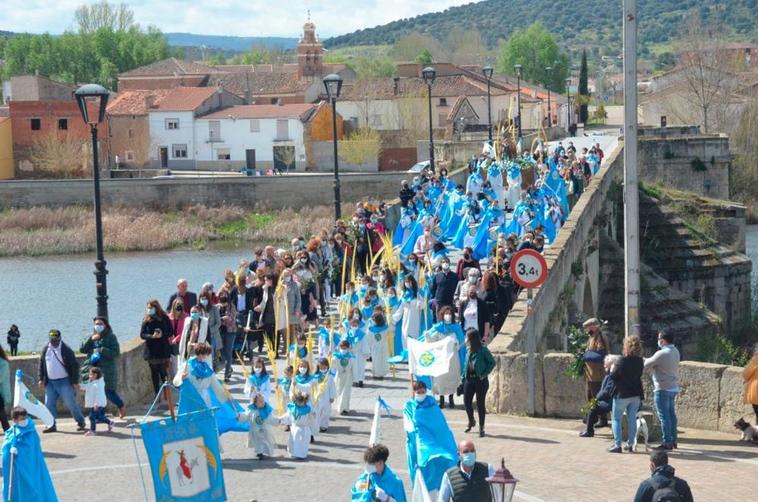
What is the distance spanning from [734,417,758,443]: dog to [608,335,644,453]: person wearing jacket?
113 centimetres

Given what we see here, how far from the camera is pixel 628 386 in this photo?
14078 millimetres

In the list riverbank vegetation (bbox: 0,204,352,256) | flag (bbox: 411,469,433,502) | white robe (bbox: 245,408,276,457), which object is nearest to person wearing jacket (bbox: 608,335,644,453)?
flag (bbox: 411,469,433,502)

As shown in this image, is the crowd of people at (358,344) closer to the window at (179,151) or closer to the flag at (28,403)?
the flag at (28,403)

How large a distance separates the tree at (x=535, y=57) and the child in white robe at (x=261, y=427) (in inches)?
5209

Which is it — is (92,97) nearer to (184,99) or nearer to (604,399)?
(604,399)

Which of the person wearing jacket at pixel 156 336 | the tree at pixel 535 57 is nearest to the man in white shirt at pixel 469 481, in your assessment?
the person wearing jacket at pixel 156 336

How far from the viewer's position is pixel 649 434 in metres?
14.7

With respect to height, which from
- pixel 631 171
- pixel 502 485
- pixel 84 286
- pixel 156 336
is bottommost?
pixel 84 286

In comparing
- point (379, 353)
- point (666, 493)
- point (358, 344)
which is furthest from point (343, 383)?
point (666, 493)

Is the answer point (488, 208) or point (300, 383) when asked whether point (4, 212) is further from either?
point (300, 383)

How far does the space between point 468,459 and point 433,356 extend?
236 inches

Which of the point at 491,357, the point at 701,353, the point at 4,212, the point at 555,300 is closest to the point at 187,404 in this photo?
the point at 491,357

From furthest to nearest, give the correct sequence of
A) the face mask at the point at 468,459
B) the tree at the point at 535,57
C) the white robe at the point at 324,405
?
the tree at the point at 535,57 → the white robe at the point at 324,405 → the face mask at the point at 468,459

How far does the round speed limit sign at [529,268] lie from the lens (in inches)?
631
